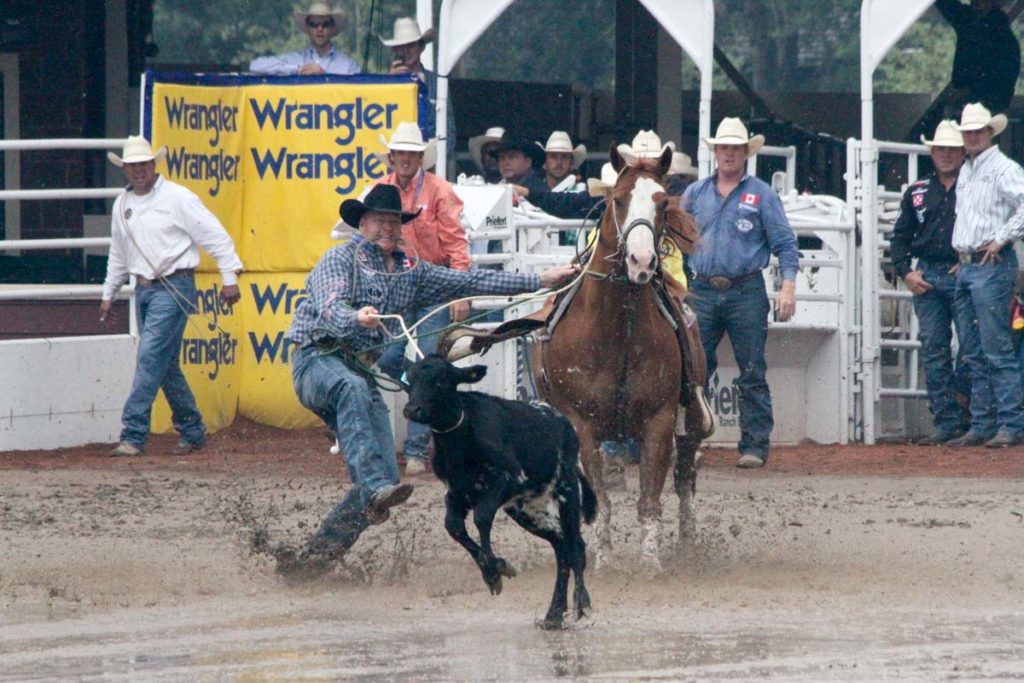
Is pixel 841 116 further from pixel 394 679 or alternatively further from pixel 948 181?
pixel 394 679

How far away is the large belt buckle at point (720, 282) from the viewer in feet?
38.5

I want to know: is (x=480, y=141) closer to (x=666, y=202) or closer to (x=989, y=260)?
(x=989, y=260)

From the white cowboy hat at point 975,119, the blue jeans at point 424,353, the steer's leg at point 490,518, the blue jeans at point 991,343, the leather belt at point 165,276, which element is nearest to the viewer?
the steer's leg at point 490,518

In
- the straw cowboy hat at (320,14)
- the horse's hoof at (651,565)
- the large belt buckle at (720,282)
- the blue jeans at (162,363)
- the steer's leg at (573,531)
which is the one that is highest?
the straw cowboy hat at (320,14)

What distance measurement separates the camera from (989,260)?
12438 mm

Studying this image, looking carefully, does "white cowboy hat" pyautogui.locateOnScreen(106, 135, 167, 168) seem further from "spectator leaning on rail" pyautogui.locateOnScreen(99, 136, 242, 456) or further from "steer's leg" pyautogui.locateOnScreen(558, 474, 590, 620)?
"steer's leg" pyautogui.locateOnScreen(558, 474, 590, 620)

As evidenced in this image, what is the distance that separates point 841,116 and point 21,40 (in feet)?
35.4

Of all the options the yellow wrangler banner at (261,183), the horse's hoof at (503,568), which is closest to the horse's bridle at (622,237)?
the horse's hoof at (503,568)

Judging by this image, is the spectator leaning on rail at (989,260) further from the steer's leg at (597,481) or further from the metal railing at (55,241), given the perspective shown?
the metal railing at (55,241)

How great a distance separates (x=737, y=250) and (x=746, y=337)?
59 cm

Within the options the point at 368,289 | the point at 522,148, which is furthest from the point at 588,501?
the point at 522,148

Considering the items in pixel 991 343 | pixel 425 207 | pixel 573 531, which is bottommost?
pixel 573 531

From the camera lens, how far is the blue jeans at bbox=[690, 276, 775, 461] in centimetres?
1181

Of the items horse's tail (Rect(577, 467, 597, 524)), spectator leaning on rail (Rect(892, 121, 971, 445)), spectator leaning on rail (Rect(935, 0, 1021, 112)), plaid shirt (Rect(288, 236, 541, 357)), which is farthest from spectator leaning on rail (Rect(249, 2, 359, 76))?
horse's tail (Rect(577, 467, 597, 524))
